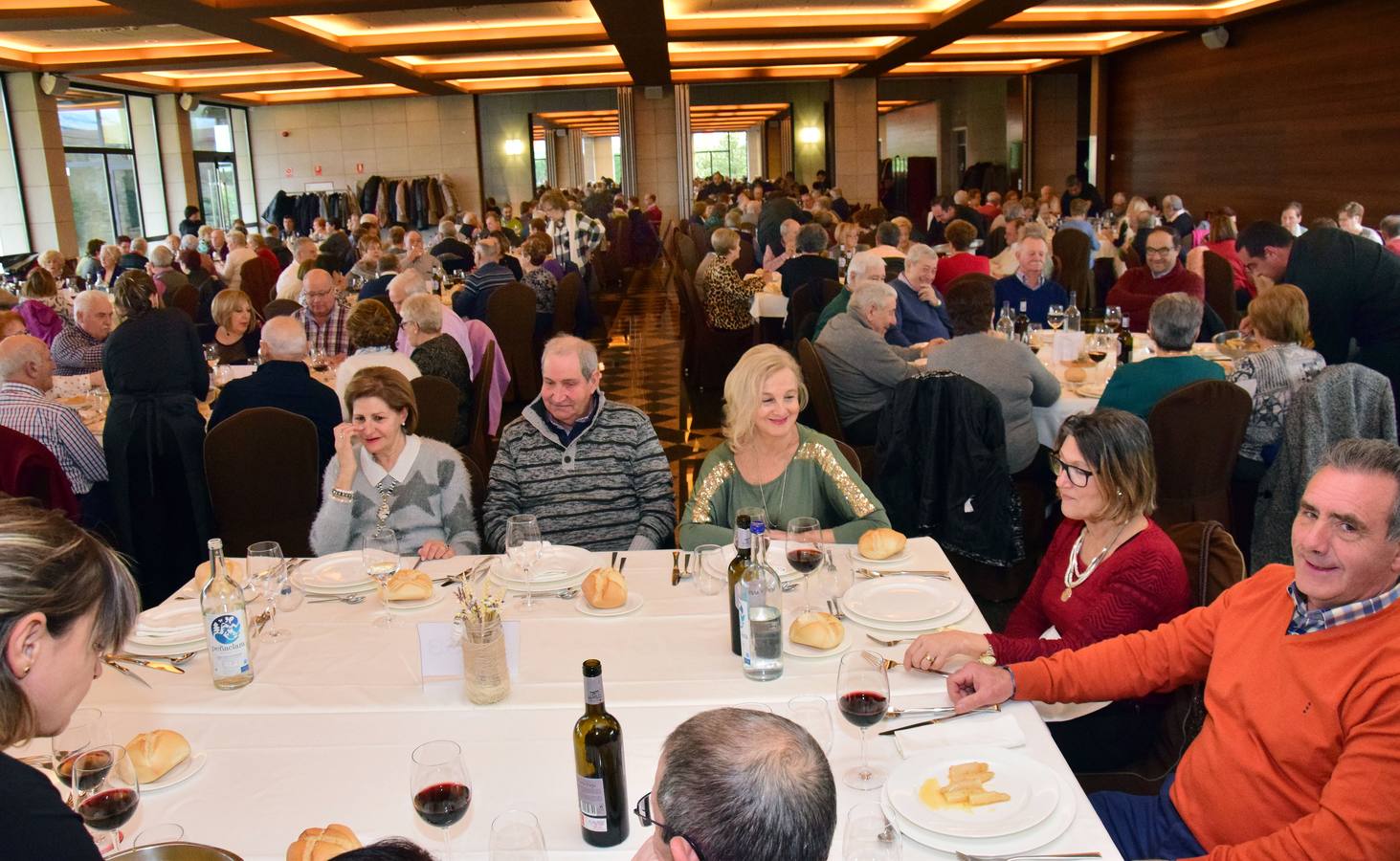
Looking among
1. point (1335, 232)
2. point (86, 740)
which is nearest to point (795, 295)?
point (1335, 232)

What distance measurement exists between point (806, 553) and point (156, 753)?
1296 mm

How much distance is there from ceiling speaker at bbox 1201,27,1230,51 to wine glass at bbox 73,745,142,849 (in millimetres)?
14691

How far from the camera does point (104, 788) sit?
1609mm

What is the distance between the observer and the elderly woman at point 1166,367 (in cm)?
401

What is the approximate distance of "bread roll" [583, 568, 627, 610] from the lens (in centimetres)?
248

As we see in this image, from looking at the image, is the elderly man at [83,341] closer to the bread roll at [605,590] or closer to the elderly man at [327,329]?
the elderly man at [327,329]

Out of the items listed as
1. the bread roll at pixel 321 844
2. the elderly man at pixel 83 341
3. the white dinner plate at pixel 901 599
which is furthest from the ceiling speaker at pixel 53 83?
the bread roll at pixel 321 844

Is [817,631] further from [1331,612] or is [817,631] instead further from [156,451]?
[156,451]

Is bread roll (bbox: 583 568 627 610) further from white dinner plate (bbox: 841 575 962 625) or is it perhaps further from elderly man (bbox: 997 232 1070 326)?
elderly man (bbox: 997 232 1070 326)

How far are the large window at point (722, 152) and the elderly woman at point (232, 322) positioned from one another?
37.8 m

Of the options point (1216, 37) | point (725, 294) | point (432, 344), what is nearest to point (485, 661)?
point (432, 344)

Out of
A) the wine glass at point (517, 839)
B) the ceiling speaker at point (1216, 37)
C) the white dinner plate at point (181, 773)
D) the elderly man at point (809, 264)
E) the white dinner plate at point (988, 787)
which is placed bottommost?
the white dinner plate at point (988, 787)

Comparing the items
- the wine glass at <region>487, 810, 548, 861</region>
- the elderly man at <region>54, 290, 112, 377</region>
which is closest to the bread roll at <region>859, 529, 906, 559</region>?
the wine glass at <region>487, 810, 548, 861</region>

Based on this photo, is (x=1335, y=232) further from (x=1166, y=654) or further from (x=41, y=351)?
(x=41, y=351)
